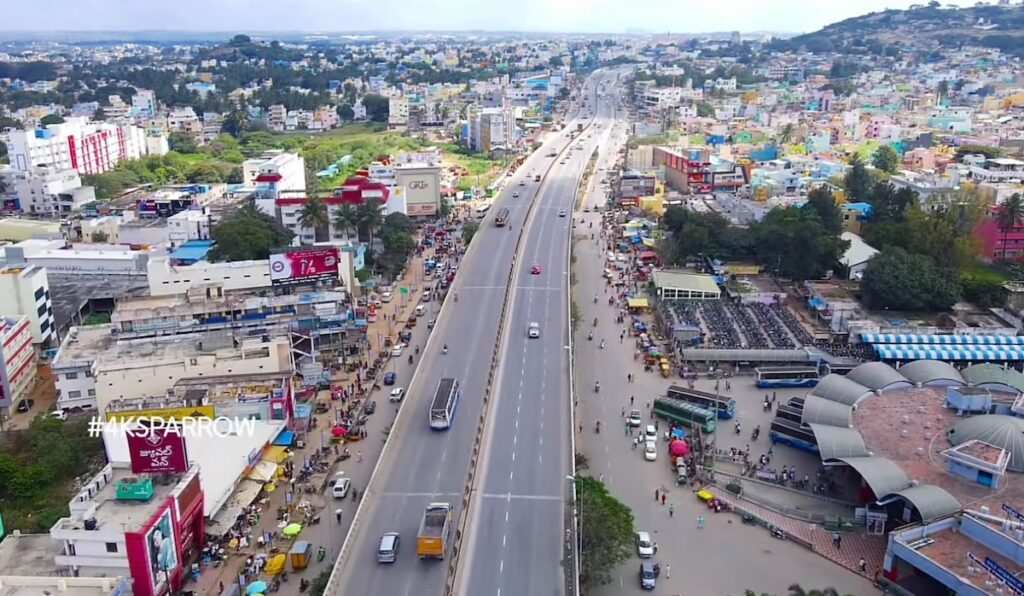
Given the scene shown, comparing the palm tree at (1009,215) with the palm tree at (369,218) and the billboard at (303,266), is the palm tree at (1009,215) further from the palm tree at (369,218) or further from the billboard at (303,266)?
the billboard at (303,266)

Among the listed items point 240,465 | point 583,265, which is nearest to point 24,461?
point 240,465

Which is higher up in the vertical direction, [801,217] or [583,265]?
[801,217]

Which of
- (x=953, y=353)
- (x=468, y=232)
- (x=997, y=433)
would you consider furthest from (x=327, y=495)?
(x=468, y=232)

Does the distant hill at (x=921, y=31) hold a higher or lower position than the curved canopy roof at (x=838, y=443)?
higher

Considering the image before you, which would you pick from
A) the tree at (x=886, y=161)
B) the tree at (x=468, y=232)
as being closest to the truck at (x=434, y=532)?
the tree at (x=468, y=232)

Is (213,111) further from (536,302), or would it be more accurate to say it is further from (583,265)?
(536,302)

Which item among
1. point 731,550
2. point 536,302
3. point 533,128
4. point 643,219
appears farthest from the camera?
point 533,128
